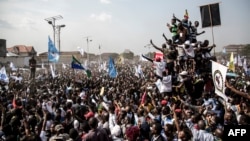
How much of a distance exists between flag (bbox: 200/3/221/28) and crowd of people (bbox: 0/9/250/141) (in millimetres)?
613

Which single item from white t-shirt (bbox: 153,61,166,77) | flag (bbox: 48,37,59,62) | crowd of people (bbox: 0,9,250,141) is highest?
flag (bbox: 48,37,59,62)

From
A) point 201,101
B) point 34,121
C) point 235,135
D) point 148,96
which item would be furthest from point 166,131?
Answer: point 148,96

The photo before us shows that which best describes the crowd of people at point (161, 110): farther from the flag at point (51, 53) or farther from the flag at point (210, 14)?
the flag at point (51, 53)

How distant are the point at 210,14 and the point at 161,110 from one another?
601 cm

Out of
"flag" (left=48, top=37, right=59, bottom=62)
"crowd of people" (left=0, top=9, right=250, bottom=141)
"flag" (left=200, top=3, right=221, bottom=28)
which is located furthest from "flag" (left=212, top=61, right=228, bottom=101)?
"flag" (left=48, top=37, right=59, bottom=62)

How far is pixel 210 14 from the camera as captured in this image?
41.3 ft

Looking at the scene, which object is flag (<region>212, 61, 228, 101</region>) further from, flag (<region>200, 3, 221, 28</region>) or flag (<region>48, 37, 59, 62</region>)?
flag (<region>48, 37, 59, 62</region>)

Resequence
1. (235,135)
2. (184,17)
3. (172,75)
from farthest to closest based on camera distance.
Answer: (184,17), (172,75), (235,135)

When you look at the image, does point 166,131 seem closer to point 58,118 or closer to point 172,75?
point 58,118

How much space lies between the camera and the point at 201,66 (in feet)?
40.9

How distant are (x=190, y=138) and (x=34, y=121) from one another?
4.22 m

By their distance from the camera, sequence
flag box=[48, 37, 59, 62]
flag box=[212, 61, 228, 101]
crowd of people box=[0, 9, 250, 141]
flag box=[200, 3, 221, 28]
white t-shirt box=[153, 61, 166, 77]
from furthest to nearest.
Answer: flag box=[48, 37, 59, 62] < flag box=[200, 3, 221, 28] < white t-shirt box=[153, 61, 166, 77] < flag box=[212, 61, 228, 101] < crowd of people box=[0, 9, 250, 141]

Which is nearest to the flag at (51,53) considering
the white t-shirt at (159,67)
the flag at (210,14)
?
the white t-shirt at (159,67)

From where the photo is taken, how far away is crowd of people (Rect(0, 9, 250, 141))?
6.08 m
